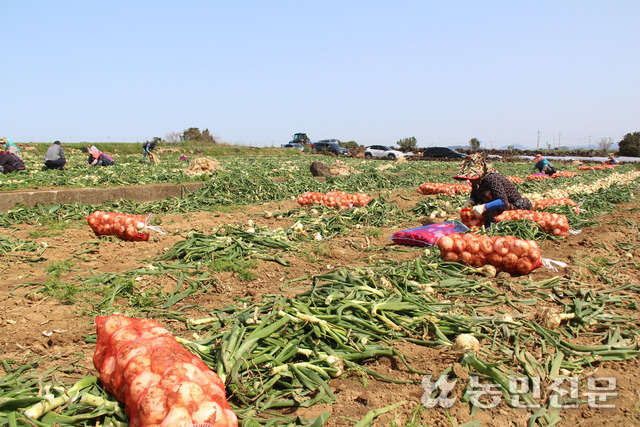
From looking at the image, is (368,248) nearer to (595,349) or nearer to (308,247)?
(308,247)

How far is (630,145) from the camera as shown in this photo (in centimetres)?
3569

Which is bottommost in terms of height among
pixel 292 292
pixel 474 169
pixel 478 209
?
pixel 292 292

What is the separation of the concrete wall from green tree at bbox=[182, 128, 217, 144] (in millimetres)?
34099

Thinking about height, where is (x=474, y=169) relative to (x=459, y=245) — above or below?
above

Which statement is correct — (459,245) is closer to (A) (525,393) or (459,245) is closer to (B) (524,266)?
(B) (524,266)

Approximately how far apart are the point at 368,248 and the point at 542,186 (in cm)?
904

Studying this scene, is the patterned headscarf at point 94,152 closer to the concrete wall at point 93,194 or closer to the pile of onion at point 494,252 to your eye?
the concrete wall at point 93,194

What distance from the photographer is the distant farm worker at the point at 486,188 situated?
6266 mm

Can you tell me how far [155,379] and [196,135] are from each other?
46620mm

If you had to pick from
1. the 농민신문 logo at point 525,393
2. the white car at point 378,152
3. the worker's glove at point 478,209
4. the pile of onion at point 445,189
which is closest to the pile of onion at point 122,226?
the worker's glove at point 478,209

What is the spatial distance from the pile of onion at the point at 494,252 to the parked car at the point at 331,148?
104 ft

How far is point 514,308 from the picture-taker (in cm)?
361

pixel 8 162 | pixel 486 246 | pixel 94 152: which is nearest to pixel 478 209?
pixel 486 246

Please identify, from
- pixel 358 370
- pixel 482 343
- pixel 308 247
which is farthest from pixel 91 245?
pixel 482 343
